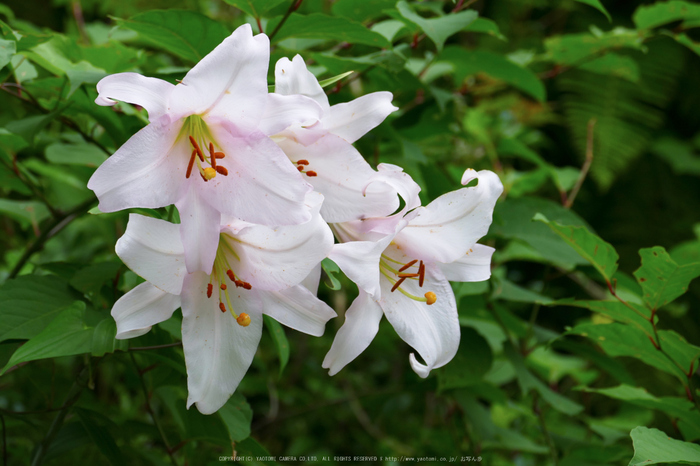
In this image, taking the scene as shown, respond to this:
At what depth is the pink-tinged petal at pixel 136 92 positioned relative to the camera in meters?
0.49

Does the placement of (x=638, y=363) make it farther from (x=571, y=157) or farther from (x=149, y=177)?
(x=149, y=177)

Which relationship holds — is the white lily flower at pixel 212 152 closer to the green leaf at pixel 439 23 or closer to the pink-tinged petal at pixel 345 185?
the pink-tinged petal at pixel 345 185

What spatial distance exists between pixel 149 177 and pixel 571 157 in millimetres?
3002

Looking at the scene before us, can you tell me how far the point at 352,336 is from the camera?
0.60 metres

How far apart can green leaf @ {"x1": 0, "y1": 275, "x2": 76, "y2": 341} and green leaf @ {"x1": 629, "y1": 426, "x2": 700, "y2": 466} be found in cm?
71

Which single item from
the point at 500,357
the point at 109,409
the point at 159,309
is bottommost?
the point at 500,357

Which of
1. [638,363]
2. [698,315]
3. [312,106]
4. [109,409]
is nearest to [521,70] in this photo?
[312,106]

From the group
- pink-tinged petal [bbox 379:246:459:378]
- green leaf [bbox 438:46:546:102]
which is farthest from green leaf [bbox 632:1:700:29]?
pink-tinged petal [bbox 379:246:459:378]

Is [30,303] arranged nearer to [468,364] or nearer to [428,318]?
[428,318]

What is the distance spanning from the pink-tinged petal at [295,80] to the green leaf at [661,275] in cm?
49

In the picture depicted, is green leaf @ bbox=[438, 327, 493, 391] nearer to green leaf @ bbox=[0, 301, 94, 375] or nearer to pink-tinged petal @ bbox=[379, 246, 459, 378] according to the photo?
pink-tinged petal @ bbox=[379, 246, 459, 378]

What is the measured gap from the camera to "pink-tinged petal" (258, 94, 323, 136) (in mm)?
546

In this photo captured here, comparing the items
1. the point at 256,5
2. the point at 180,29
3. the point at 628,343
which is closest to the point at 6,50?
the point at 180,29

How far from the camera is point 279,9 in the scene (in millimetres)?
1107
